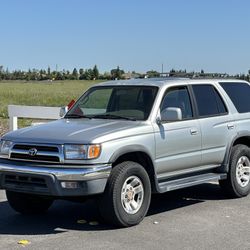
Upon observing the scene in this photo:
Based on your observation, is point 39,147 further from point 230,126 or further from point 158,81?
point 230,126

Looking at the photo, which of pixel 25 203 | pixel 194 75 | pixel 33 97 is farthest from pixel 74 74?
pixel 25 203

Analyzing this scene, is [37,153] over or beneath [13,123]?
over

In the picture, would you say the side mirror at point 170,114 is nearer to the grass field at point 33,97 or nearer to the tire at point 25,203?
the tire at point 25,203

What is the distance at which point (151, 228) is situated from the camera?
22.0 feet

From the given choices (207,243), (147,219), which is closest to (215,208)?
(147,219)

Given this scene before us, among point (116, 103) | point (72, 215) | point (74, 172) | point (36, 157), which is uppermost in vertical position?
point (116, 103)

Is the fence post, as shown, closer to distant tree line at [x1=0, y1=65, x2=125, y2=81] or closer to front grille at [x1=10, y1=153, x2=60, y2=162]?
front grille at [x1=10, y1=153, x2=60, y2=162]

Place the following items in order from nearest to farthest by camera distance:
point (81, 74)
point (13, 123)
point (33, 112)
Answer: point (33, 112) < point (13, 123) < point (81, 74)

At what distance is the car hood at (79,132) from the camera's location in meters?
6.54

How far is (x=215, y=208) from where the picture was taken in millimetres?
7855

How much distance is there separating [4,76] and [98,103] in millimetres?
167912

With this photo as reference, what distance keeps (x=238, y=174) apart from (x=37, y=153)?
11.2 ft

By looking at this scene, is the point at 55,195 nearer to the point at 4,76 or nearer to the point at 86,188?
the point at 86,188

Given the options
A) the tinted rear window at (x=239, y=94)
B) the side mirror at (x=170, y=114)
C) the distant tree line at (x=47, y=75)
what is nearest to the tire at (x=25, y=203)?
the side mirror at (x=170, y=114)
